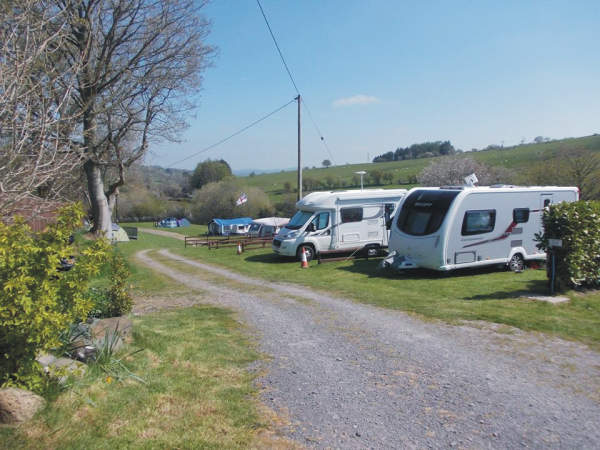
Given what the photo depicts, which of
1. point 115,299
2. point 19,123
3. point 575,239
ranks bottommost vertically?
point 115,299

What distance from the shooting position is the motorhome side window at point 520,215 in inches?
549

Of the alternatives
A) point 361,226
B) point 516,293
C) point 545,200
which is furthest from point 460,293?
point 361,226

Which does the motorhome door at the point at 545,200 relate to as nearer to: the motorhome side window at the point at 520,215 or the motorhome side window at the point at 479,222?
the motorhome side window at the point at 520,215

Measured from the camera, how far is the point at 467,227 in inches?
520

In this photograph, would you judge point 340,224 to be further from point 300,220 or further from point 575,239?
point 575,239

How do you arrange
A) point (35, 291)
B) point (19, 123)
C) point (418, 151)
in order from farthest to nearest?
point (418, 151), point (19, 123), point (35, 291)

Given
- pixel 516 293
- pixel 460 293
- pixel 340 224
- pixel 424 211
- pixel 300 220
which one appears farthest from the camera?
pixel 300 220

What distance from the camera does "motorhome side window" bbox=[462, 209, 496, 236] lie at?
43.2ft

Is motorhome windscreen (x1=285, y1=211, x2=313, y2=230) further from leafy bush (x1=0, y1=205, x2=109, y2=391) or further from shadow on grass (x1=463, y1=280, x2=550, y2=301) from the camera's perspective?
leafy bush (x1=0, y1=205, x2=109, y2=391)

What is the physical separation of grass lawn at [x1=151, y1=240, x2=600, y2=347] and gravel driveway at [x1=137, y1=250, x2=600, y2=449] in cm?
74

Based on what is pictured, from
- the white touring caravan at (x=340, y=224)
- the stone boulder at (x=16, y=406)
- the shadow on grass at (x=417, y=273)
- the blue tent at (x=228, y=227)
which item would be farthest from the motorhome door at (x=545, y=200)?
the blue tent at (x=228, y=227)

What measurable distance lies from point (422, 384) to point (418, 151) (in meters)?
123

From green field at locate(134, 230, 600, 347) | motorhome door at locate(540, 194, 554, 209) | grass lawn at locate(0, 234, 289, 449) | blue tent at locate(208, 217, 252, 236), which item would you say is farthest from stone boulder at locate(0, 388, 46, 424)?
blue tent at locate(208, 217, 252, 236)

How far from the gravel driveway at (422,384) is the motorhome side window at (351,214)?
9.45 metres
